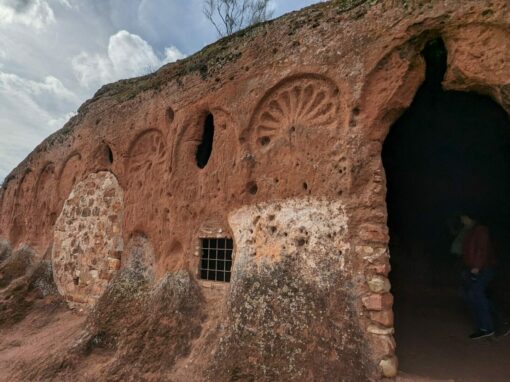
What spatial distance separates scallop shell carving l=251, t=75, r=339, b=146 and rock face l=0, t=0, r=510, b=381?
0.06 ft

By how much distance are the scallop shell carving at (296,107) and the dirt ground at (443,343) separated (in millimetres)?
3170

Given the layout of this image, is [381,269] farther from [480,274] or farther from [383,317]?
[480,274]

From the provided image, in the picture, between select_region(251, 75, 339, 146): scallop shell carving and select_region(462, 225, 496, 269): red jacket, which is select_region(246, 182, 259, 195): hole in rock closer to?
select_region(251, 75, 339, 146): scallop shell carving

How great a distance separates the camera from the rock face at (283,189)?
14.0ft

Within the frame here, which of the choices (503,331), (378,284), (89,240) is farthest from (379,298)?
(89,240)

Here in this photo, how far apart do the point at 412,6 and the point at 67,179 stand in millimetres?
8405

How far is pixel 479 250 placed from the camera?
18.1 feet

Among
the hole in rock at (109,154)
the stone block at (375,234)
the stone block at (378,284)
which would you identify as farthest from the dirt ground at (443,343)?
the hole in rock at (109,154)

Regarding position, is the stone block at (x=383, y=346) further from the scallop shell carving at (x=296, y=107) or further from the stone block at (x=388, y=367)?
the scallop shell carving at (x=296, y=107)

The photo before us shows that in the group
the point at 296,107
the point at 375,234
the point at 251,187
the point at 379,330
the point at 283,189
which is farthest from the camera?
the point at 251,187

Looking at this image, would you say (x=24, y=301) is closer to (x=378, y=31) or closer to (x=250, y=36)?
(x=250, y=36)

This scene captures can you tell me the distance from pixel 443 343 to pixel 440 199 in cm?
338

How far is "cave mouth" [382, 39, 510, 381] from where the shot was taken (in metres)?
6.49

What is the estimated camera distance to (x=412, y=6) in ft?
14.9
